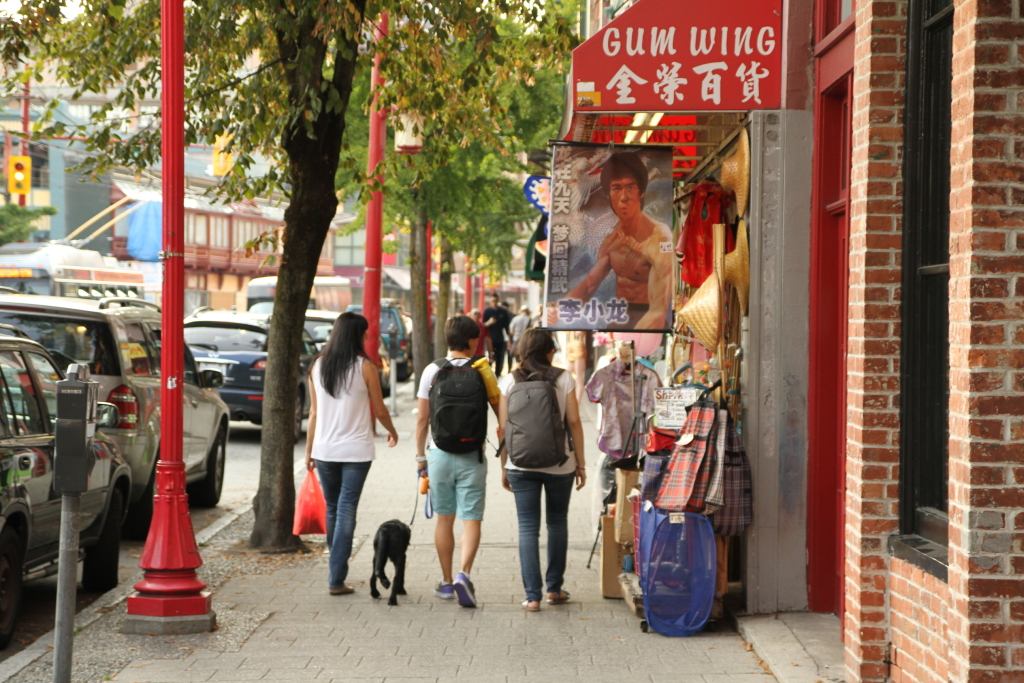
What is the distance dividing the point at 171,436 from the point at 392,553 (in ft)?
5.23

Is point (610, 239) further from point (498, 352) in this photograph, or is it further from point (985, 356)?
point (498, 352)

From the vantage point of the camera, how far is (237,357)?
1667cm

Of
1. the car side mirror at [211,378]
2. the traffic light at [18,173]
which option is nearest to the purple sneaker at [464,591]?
the car side mirror at [211,378]

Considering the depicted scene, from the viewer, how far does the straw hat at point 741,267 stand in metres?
7.06

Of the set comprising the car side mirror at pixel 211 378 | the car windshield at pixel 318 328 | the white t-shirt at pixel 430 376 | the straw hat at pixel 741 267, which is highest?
the straw hat at pixel 741 267

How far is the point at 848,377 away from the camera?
17.9ft

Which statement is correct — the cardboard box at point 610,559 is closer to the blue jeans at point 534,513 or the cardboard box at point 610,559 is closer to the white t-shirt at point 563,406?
the blue jeans at point 534,513

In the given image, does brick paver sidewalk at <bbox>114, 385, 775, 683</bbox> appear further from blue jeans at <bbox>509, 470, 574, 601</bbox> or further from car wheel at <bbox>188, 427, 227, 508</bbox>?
car wheel at <bbox>188, 427, 227, 508</bbox>

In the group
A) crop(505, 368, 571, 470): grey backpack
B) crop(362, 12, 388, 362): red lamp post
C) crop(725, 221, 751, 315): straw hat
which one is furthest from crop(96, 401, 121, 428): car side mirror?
crop(362, 12, 388, 362): red lamp post

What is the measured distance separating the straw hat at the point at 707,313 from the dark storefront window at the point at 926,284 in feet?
6.88

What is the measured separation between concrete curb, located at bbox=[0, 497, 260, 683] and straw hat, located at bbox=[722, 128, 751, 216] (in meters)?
4.49

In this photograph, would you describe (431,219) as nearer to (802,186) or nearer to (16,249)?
(16,249)

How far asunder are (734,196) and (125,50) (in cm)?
512

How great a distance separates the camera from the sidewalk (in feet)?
19.5
